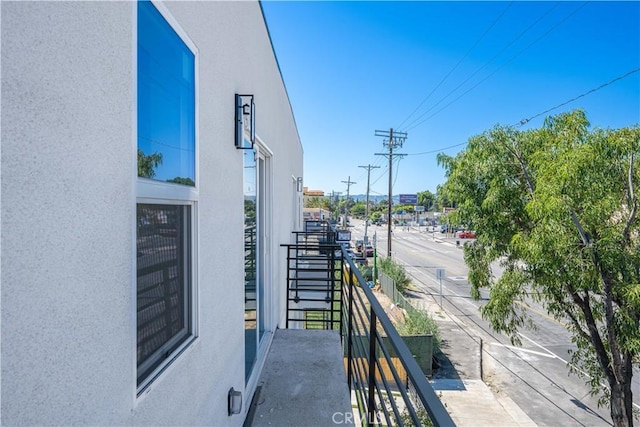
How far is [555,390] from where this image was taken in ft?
27.1

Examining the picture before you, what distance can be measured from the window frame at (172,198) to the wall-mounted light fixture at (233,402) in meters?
0.70

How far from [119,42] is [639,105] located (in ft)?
24.2

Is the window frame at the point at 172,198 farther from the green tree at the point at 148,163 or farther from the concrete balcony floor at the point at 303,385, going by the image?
the concrete balcony floor at the point at 303,385

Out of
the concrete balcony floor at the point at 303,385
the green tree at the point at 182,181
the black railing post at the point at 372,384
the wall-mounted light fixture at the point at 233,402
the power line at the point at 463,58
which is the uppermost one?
the power line at the point at 463,58

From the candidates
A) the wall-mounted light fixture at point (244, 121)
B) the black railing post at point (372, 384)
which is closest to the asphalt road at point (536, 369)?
the black railing post at point (372, 384)

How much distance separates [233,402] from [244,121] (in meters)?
1.76

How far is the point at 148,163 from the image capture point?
1.02m

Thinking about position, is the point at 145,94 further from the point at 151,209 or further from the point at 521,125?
the point at 521,125

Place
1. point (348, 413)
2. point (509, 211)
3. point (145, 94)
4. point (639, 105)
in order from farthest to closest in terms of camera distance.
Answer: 1. point (509, 211)
2. point (639, 105)
3. point (348, 413)
4. point (145, 94)

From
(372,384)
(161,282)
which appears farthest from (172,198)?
(372,384)

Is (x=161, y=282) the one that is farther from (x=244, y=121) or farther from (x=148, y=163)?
(x=244, y=121)

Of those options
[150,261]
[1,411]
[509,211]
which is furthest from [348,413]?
[509,211]

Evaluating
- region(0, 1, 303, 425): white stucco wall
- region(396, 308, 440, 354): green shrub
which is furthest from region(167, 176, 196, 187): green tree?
region(396, 308, 440, 354): green shrub

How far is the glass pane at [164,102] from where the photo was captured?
100 cm
